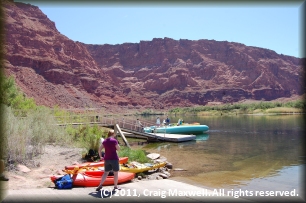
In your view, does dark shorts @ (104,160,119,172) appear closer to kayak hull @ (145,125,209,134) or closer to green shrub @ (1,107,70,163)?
green shrub @ (1,107,70,163)

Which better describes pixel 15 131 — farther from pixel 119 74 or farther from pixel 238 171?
pixel 119 74

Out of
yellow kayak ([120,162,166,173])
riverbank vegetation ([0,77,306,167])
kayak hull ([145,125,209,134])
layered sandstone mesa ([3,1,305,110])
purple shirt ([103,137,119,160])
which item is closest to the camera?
purple shirt ([103,137,119,160])

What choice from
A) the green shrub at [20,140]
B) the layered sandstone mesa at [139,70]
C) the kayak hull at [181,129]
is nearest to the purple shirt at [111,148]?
the green shrub at [20,140]

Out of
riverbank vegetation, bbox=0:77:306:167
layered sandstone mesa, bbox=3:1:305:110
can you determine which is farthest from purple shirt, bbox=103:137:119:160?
layered sandstone mesa, bbox=3:1:305:110

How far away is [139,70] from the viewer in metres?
174

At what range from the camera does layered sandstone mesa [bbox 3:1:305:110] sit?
9525cm

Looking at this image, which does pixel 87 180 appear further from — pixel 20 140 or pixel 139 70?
pixel 139 70

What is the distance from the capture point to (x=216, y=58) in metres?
178

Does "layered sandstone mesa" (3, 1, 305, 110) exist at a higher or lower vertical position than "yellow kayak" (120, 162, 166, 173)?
higher

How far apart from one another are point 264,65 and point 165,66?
57.1 m

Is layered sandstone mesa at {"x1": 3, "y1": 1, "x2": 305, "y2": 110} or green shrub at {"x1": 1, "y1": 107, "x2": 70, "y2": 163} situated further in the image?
layered sandstone mesa at {"x1": 3, "y1": 1, "x2": 305, "y2": 110}

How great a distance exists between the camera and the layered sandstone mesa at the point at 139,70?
95.2 meters

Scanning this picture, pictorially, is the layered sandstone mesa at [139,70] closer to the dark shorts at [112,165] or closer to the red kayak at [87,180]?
the red kayak at [87,180]

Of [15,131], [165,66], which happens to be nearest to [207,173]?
[15,131]
